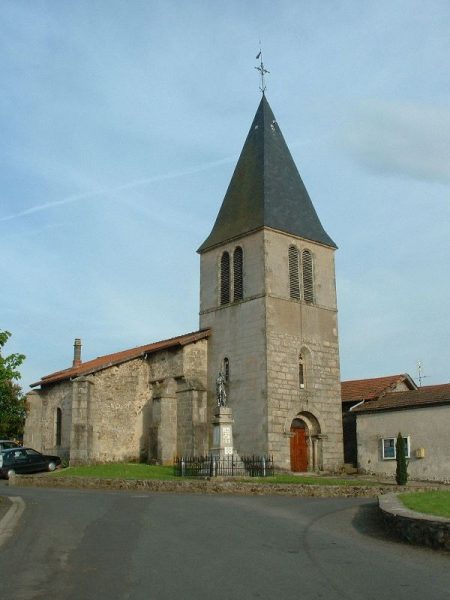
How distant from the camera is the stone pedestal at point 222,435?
25953 millimetres

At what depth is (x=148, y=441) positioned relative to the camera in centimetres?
3416

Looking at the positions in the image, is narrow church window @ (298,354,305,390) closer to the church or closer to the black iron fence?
the church

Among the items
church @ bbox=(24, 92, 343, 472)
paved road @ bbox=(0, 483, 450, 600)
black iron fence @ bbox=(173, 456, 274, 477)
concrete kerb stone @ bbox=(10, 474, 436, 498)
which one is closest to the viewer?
paved road @ bbox=(0, 483, 450, 600)

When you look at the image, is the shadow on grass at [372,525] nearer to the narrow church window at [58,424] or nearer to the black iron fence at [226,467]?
the black iron fence at [226,467]

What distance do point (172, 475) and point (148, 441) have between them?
24.5 ft

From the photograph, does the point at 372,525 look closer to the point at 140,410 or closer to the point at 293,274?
the point at 293,274

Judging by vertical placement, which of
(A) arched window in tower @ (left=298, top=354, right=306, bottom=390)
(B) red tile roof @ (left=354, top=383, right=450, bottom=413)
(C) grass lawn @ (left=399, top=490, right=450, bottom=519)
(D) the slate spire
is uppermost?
(D) the slate spire

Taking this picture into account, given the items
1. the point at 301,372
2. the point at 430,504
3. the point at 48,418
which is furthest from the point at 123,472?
the point at 430,504

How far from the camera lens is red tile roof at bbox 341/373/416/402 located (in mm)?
32719

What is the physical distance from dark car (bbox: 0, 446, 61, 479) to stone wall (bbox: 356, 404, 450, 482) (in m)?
14.5

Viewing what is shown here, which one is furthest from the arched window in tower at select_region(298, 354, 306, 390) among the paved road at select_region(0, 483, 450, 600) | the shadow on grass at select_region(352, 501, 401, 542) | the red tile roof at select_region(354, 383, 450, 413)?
the paved road at select_region(0, 483, 450, 600)

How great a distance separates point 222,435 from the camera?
2611 cm

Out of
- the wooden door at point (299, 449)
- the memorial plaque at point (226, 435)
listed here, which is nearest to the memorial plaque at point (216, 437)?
the memorial plaque at point (226, 435)

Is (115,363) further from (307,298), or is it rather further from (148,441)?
(307,298)
